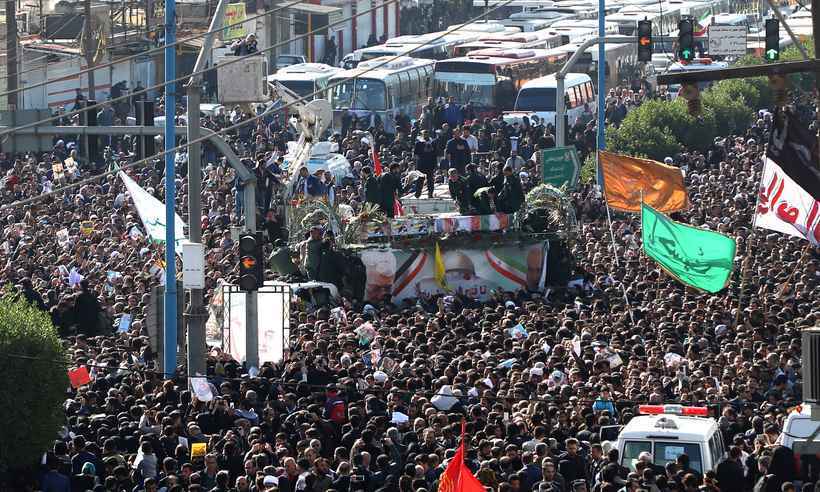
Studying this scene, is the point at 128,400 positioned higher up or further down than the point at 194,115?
further down

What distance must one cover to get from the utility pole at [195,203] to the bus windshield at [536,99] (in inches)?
1106

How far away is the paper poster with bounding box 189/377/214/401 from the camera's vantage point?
1961 cm

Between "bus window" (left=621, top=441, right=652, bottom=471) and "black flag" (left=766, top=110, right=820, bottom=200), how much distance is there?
370 cm

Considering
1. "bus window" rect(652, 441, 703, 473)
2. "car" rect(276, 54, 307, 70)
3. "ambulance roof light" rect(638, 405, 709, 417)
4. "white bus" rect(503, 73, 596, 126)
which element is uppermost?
"ambulance roof light" rect(638, 405, 709, 417)

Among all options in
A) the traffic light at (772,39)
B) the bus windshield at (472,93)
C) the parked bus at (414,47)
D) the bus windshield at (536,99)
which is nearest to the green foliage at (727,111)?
the bus windshield at (536,99)

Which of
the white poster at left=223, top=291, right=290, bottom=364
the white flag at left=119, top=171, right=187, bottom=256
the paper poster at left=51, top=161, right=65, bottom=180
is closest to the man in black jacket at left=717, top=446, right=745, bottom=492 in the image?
the white poster at left=223, top=291, right=290, bottom=364

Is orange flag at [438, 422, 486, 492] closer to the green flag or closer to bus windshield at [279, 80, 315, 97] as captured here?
the green flag

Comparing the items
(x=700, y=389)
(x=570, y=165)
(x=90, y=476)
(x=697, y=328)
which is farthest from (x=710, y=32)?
(x=90, y=476)

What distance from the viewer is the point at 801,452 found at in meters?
16.8

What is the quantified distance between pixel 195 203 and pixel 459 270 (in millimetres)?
8254

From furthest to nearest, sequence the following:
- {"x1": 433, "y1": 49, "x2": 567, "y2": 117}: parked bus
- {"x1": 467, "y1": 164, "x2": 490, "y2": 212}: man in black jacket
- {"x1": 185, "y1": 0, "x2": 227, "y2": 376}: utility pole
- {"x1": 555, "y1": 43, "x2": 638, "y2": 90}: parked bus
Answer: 1. {"x1": 555, "y1": 43, "x2": 638, "y2": 90}: parked bus
2. {"x1": 433, "y1": 49, "x2": 567, "y2": 117}: parked bus
3. {"x1": 467, "y1": 164, "x2": 490, "y2": 212}: man in black jacket
4. {"x1": 185, "y1": 0, "x2": 227, "y2": 376}: utility pole

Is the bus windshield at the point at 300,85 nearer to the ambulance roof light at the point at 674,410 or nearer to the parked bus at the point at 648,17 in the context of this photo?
the parked bus at the point at 648,17

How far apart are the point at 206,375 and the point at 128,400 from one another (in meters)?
1.91

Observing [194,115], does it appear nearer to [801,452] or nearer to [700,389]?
[700,389]
